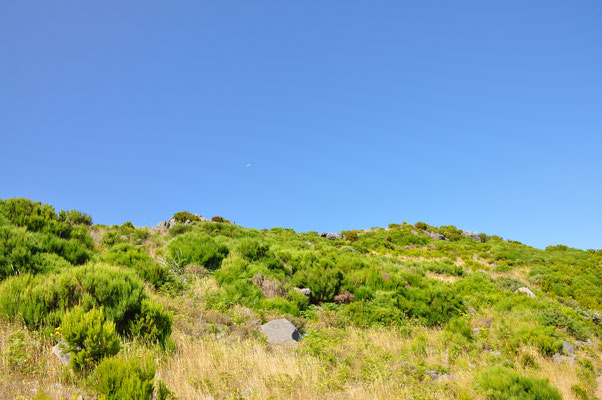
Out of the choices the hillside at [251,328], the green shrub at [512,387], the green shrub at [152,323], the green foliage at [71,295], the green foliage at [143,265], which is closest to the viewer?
the hillside at [251,328]

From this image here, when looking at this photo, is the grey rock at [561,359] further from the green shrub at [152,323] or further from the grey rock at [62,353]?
the grey rock at [62,353]

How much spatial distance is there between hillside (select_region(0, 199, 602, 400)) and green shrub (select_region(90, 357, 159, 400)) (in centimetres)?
2

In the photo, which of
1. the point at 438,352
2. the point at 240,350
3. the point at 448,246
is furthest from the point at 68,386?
the point at 448,246

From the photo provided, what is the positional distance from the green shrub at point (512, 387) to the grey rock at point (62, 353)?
614cm

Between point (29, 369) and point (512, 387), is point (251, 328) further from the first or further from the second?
point (512, 387)

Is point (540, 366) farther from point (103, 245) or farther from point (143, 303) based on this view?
point (103, 245)

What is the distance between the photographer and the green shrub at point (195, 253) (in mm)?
10922

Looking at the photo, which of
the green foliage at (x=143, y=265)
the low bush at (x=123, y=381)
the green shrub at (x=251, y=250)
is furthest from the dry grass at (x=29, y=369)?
the green shrub at (x=251, y=250)

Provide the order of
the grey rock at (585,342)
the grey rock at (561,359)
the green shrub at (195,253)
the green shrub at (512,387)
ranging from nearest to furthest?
the green shrub at (512,387)
the grey rock at (561,359)
the grey rock at (585,342)
the green shrub at (195,253)

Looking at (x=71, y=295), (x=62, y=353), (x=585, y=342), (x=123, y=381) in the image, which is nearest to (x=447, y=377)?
(x=123, y=381)

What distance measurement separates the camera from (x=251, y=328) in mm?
6871

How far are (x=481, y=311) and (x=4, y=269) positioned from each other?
14339 mm

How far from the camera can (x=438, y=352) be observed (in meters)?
6.93

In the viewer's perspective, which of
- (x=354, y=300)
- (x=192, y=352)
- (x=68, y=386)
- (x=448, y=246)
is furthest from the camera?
(x=448, y=246)
